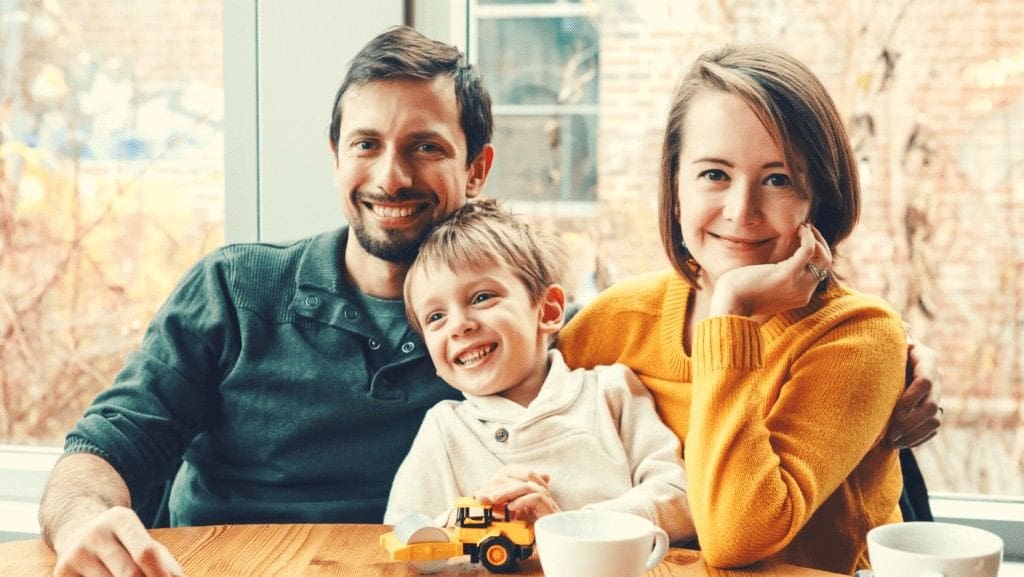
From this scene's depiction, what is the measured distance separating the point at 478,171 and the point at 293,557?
85cm

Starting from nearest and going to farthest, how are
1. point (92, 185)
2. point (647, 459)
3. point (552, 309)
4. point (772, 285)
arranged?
point (772, 285), point (647, 459), point (552, 309), point (92, 185)

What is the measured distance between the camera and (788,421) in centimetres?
146

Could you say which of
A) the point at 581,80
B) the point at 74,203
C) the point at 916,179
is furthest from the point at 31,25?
the point at 916,179

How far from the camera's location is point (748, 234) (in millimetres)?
1516

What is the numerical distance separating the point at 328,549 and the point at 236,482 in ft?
1.79

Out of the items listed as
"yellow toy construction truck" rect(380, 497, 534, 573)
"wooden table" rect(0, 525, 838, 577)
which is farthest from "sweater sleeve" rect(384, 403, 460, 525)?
"yellow toy construction truck" rect(380, 497, 534, 573)

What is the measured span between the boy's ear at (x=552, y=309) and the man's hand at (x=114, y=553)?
671 mm

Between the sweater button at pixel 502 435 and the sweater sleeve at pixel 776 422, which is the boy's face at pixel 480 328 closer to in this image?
the sweater button at pixel 502 435

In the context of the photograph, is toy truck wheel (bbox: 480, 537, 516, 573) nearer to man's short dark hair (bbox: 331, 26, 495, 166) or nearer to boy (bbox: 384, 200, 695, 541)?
boy (bbox: 384, 200, 695, 541)

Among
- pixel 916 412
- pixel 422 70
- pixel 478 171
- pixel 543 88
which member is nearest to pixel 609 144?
pixel 543 88

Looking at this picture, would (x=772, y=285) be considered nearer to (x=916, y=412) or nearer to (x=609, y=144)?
(x=916, y=412)

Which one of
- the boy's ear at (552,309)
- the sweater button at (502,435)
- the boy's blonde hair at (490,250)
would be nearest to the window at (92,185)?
the boy's blonde hair at (490,250)

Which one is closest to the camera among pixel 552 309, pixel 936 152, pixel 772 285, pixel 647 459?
pixel 772 285

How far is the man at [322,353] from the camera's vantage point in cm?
178
